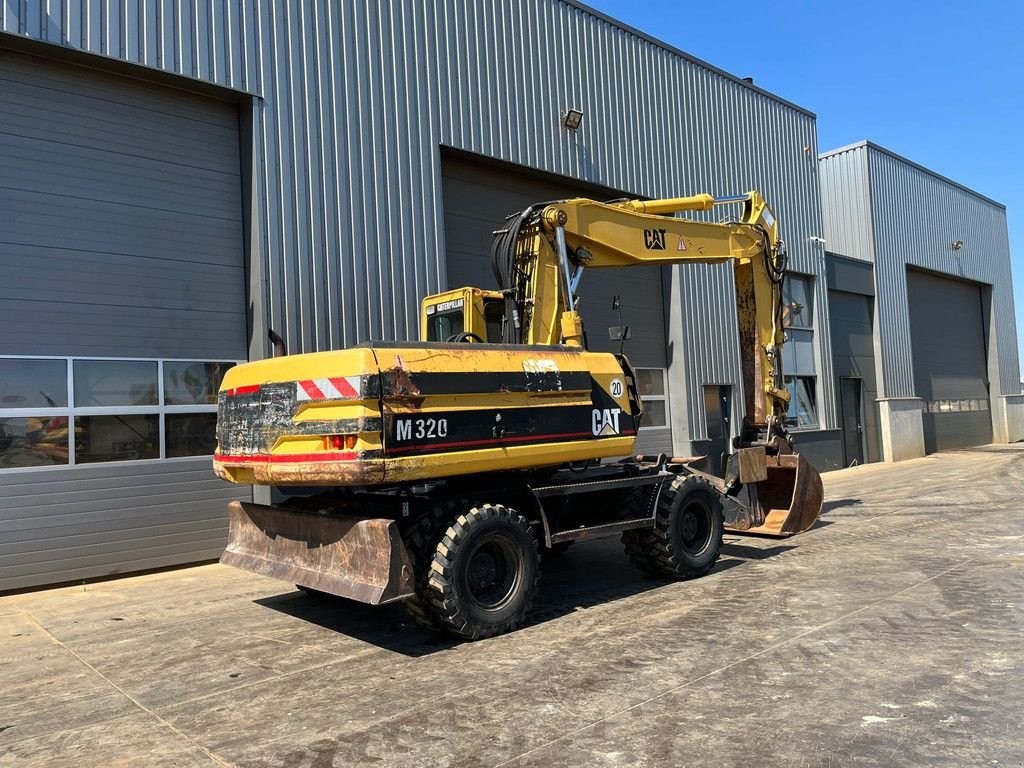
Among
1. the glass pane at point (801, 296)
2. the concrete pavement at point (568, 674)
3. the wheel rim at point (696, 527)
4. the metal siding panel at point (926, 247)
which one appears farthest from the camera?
the metal siding panel at point (926, 247)

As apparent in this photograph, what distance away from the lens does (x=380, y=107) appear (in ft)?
38.4

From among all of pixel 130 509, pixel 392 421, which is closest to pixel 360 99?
pixel 130 509

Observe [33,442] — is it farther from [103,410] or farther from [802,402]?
[802,402]

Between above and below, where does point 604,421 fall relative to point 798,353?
below

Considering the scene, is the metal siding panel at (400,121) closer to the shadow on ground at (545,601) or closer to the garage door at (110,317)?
the garage door at (110,317)

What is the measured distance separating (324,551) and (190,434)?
4.74m

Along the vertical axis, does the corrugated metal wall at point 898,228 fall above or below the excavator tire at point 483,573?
above

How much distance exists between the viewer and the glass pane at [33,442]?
28.2ft

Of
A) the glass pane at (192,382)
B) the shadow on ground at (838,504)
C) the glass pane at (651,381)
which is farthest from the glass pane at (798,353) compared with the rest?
the glass pane at (192,382)

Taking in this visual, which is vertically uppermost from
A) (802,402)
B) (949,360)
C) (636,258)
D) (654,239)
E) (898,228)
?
(898,228)

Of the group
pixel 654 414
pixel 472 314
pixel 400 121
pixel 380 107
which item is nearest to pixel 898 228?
pixel 654 414

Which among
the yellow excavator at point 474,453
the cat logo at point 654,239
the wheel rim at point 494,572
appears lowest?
the wheel rim at point 494,572

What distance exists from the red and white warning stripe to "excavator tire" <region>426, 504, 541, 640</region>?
1327 millimetres

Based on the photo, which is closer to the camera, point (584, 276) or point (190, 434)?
point (190, 434)
